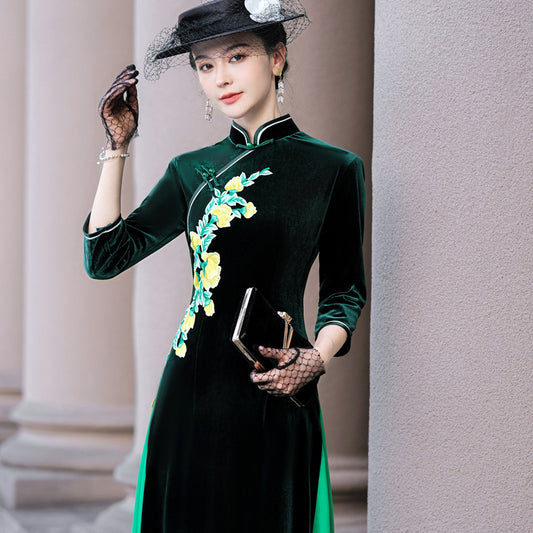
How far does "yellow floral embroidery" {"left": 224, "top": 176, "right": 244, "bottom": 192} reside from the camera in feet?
7.13

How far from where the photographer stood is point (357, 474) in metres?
3.70

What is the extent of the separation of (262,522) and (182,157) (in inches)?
39.1

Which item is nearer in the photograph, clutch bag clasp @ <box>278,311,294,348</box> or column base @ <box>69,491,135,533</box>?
clutch bag clasp @ <box>278,311,294,348</box>

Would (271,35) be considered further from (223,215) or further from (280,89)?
(223,215)

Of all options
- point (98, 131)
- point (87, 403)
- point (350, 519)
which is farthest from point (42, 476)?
point (350, 519)

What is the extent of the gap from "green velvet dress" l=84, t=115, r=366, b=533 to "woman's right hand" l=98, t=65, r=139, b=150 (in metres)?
0.22

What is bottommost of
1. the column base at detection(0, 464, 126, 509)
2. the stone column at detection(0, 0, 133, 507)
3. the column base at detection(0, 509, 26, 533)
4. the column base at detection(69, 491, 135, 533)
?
the column base at detection(0, 509, 26, 533)

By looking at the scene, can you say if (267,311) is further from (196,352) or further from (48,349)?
(48,349)

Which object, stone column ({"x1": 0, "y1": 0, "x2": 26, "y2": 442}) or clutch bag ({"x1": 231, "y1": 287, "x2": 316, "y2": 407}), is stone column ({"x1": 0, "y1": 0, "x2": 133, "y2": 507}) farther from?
clutch bag ({"x1": 231, "y1": 287, "x2": 316, "y2": 407})

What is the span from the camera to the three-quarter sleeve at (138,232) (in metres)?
2.23

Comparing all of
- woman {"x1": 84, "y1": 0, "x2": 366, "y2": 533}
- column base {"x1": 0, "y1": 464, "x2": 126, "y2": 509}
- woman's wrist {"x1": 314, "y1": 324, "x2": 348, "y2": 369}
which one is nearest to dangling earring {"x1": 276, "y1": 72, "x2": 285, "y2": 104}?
woman {"x1": 84, "y1": 0, "x2": 366, "y2": 533}

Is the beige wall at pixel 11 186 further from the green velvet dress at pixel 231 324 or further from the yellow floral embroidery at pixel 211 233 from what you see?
the yellow floral embroidery at pixel 211 233

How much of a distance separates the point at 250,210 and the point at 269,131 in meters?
0.24

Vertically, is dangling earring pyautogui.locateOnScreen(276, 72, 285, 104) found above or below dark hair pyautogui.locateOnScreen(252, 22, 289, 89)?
below
